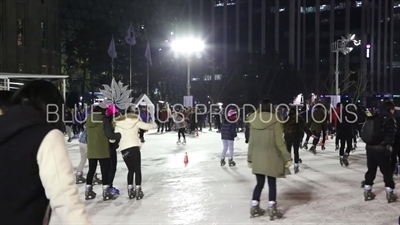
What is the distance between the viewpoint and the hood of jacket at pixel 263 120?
6.33 m

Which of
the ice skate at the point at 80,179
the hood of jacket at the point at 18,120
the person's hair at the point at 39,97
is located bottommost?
the ice skate at the point at 80,179

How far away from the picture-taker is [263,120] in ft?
21.0

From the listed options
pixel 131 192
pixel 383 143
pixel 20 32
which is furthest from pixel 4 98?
pixel 20 32

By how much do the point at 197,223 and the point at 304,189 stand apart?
129 inches

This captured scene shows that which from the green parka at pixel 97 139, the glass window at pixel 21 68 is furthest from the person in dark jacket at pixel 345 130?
the glass window at pixel 21 68

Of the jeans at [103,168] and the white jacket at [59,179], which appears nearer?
the white jacket at [59,179]

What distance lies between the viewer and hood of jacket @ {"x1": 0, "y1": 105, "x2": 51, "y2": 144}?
2.13 metres

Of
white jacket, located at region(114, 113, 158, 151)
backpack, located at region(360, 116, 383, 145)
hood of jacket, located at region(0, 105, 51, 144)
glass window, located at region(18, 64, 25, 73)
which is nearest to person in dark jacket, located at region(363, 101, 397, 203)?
backpack, located at region(360, 116, 383, 145)

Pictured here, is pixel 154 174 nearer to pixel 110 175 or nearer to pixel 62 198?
pixel 110 175

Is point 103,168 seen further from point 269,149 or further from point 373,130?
point 373,130

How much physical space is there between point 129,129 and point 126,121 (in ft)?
0.48

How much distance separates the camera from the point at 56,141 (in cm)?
221

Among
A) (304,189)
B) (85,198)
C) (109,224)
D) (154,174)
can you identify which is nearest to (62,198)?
(109,224)

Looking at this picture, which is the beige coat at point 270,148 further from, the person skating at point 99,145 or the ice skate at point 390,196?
the person skating at point 99,145
